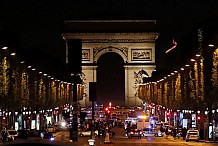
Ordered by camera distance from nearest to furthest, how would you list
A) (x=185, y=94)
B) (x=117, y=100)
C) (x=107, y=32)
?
(x=185, y=94) < (x=107, y=32) < (x=117, y=100)

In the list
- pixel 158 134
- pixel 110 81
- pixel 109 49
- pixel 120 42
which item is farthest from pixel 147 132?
pixel 110 81

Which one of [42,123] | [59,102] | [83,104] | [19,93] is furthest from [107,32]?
[19,93]

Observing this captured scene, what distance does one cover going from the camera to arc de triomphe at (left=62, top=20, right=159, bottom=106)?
14212cm

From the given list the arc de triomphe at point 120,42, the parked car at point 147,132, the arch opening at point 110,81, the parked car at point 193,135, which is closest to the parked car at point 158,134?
the parked car at point 147,132

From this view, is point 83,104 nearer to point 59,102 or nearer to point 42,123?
point 59,102

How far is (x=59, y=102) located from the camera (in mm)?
106750

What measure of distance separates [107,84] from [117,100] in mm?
5063

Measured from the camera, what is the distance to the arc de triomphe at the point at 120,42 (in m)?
142

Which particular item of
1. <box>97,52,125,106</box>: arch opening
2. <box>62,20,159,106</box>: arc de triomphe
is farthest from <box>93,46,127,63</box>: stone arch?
<box>97,52,125,106</box>: arch opening

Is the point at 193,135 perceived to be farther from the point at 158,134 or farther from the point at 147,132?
the point at 147,132

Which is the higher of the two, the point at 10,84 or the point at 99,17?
the point at 99,17

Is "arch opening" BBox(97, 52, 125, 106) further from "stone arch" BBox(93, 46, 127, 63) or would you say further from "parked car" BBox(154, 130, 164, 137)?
"parked car" BBox(154, 130, 164, 137)

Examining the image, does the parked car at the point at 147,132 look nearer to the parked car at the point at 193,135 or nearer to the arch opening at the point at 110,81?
the parked car at the point at 193,135

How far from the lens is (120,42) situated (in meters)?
145
